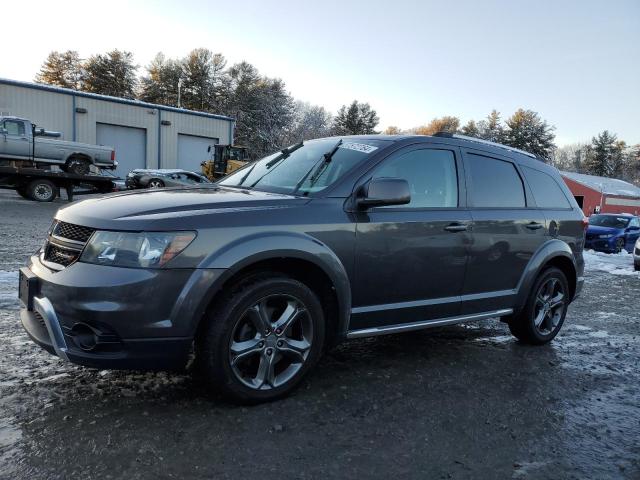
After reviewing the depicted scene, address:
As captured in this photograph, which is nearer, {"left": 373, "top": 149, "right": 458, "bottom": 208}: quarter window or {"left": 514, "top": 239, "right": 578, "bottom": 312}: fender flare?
{"left": 373, "top": 149, "right": 458, "bottom": 208}: quarter window

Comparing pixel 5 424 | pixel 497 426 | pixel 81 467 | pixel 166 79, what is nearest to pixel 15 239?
pixel 5 424

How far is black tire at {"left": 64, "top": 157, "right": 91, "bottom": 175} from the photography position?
1960 cm

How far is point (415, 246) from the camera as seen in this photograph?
12.1 ft

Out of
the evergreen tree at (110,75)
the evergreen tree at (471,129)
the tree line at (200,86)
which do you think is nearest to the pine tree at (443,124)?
the evergreen tree at (471,129)

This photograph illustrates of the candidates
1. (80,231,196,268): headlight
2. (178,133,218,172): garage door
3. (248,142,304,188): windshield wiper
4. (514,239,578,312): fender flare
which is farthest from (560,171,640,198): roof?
(80,231,196,268): headlight

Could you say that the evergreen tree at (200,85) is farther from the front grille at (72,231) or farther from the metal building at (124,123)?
the front grille at (72,231)

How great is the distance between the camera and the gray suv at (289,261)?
2.76 meters

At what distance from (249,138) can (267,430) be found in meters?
55.8

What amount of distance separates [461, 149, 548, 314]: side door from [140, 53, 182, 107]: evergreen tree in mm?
58913

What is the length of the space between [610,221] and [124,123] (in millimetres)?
27584

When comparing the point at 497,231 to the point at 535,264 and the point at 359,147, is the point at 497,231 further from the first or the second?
the point at 359,147

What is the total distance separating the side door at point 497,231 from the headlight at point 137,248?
236 cm

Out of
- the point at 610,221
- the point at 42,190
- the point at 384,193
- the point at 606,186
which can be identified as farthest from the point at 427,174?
the point at 606,186

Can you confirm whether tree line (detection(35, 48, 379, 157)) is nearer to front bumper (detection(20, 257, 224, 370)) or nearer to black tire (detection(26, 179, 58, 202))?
black tire (detection(26, 179, 58, 202))
